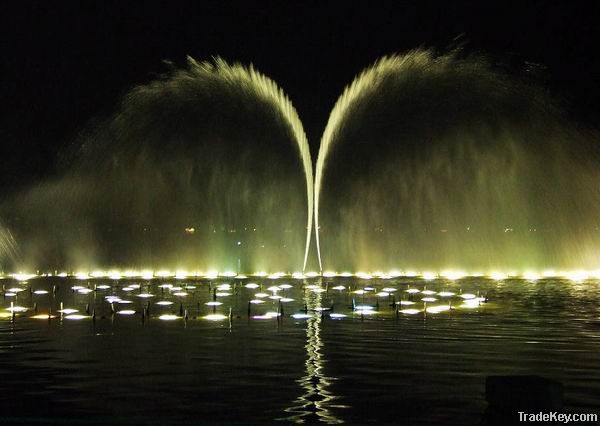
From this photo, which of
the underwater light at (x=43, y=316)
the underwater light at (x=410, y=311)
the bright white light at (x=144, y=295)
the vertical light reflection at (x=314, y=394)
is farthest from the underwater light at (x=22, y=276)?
the vertical light reflection at (x=314, y=394)

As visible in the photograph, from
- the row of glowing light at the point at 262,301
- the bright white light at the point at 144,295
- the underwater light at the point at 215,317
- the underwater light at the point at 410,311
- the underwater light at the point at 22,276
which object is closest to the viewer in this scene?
the underwater light at the point at 215,317

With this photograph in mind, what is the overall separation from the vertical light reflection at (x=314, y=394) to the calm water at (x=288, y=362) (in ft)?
0.15

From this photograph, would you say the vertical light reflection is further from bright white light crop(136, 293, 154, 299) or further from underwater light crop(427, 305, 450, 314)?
bright white light crop(136, 293, 154, 299)

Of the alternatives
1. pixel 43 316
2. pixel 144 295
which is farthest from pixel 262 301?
pixel 43 316

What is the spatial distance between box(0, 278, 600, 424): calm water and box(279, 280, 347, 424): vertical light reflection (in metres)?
0.05

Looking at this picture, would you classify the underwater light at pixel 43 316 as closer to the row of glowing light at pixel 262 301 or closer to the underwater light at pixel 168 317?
the row of glowing light at pixel 262 301

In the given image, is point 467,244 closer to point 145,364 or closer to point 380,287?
point 380,287

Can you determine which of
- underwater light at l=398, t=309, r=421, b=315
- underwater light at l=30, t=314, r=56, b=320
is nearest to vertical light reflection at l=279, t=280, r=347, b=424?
underwater light at l=398, t=309, r=421, b=315

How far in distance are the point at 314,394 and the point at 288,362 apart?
18.3ft

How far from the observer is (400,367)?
24984mm

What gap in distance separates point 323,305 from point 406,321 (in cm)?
1060

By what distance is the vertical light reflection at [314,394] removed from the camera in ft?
58.5

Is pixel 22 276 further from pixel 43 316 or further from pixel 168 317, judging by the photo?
pixel 168 317

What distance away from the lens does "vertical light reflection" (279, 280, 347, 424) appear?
17844 mm
